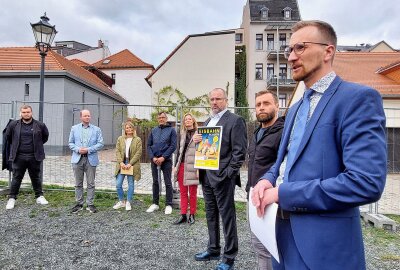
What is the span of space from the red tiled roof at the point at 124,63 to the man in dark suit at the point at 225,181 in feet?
107

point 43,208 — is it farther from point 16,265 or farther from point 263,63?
point 263,63

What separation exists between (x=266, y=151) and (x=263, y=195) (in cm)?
167

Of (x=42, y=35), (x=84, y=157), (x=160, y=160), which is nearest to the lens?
(x=160, y=160)

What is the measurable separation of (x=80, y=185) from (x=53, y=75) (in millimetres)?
15614

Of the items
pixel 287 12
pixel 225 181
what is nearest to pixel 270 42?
pixel 287 12

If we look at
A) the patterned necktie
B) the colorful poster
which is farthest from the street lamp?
the patterned necktie

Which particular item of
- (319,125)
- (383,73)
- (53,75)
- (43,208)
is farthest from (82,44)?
(319,125)

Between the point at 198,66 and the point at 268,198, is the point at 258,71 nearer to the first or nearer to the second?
the point at 198,66

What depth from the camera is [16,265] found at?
12.1 feet

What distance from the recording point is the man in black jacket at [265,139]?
3098 millimetres

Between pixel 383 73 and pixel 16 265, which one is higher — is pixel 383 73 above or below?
above

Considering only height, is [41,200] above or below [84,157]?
below

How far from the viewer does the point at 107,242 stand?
4.60 meters

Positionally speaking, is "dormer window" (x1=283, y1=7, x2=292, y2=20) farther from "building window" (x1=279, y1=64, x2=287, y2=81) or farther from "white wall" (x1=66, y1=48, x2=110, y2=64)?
"white wall" (x1=66, y1=48, x2=110, y2=64)
